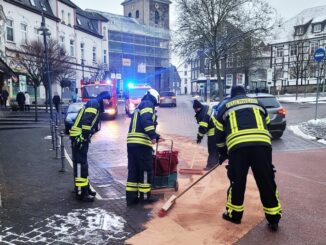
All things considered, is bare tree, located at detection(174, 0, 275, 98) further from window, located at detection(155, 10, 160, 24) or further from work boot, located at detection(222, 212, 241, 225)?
window, located at detection(155, 10, 160, 24)

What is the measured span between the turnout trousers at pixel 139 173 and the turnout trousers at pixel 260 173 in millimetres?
1627

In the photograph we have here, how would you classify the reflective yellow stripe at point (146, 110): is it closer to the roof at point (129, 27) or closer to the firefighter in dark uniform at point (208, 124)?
the firefighter in dark uniform at point (208, 124)

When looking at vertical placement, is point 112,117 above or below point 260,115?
below

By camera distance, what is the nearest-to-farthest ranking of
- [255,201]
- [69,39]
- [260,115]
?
[260,115] → [255,201] → [69,39]

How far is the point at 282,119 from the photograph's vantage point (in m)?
12.6

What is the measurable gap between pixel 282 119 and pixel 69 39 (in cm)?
3369

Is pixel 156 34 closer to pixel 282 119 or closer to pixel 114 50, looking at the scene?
pixel 114 50

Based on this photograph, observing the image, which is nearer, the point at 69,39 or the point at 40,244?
the point at 40,244

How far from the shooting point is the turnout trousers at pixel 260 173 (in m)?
4.73

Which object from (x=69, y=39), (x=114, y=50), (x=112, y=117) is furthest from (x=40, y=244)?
(x=114, y=50)

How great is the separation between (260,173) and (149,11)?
74.8 meters

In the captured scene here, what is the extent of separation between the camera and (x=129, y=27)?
6850 centimetres

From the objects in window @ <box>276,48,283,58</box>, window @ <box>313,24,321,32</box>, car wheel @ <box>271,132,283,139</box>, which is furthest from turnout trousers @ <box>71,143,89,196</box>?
window @ <box>276,48,283,58</box>

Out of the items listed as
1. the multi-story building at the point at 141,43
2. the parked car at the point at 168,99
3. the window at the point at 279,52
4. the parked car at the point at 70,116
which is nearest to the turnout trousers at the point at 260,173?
the parked car at the point at 70,116
